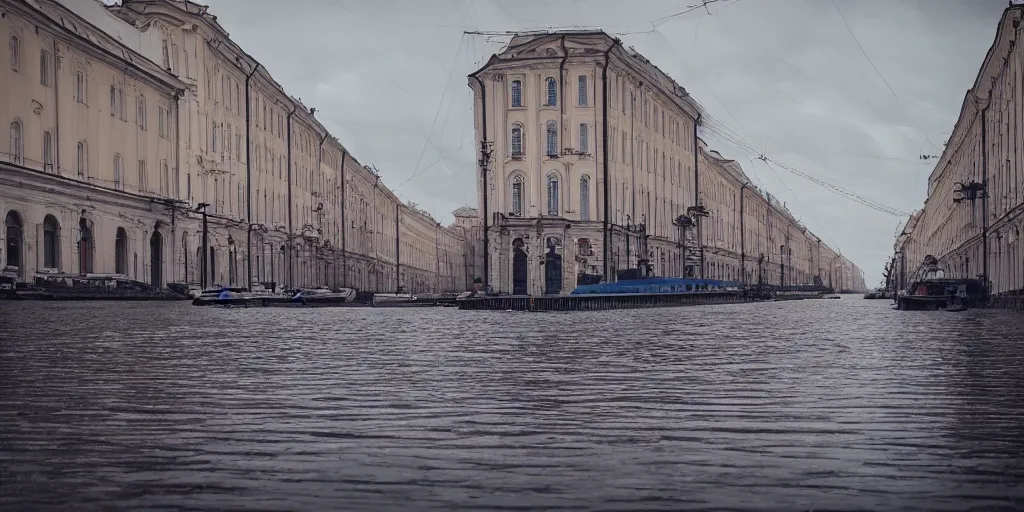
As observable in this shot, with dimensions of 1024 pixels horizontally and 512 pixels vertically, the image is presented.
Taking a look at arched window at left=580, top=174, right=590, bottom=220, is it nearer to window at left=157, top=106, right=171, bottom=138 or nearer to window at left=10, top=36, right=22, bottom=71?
window at left=157, top=106, right=171, bottom=138

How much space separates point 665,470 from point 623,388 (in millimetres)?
4589

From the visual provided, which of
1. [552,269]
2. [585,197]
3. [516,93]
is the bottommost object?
[552,269]

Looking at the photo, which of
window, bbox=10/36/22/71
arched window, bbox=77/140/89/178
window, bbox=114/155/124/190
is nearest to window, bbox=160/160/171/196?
window, bbox=114/155/124/190

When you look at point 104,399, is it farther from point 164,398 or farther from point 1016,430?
point 1016,430

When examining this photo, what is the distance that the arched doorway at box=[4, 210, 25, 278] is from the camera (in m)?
44.1

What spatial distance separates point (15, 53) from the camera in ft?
148

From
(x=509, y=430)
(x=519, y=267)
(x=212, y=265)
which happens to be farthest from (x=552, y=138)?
(x=509, y=430)

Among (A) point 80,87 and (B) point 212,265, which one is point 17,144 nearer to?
(A) point 80,87

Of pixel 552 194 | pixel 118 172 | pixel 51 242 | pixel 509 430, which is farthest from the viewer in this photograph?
pixel 552 194

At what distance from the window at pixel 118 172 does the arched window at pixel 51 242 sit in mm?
7306

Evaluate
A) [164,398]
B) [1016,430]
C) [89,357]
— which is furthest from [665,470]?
[89,357]

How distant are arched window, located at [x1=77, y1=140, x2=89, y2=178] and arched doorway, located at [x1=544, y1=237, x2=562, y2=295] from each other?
29615mm

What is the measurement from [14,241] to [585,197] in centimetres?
3718

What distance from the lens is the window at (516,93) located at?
72.4m
